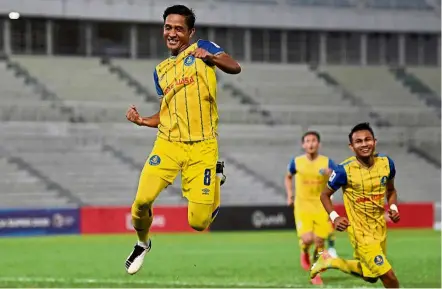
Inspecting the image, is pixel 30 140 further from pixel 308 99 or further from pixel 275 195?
pixel 308 99

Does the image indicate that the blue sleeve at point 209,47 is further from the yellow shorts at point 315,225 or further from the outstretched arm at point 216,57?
the yellow shorts at point 315,225

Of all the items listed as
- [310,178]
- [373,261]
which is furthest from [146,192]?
[310,178]

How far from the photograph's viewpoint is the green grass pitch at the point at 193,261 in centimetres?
1520

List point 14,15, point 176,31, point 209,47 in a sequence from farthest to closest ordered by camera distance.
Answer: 1. point 14,15
2. point 176,31
3. point 209,47

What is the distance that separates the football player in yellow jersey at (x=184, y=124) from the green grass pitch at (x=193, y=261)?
449 centimetres

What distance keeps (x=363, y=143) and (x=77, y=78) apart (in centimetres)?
3153

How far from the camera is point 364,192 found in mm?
11180

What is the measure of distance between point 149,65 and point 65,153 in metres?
6.36

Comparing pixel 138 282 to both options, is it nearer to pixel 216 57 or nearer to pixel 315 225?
pixel 315 225

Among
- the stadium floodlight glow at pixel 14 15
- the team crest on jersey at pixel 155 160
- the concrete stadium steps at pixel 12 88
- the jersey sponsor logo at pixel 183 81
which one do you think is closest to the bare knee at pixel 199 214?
the team crest on jersey at pixel 155 160

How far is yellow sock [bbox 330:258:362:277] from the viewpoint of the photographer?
11.5 meters

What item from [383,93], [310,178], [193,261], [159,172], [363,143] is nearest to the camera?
[159,172]

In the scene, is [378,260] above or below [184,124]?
below

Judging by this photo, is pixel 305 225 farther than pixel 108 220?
No
